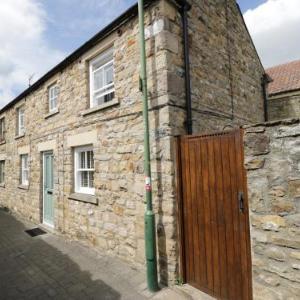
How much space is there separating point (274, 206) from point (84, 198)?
14.1 feet

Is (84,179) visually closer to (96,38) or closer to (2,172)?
(96,38)

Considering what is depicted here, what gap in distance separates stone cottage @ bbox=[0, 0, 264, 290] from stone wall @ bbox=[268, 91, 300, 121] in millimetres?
2510

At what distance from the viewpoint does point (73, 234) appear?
629cm

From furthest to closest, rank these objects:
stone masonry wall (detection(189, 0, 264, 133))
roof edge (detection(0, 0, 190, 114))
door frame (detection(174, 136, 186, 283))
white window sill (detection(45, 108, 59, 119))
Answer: white window sill (detection(45, 108, 59, 119)) < stone masonry wall (detection(189, 0, 264, 133)) < roof edge (detection(0, 0, 190, 114)) < door frame (detection(174, 136, 186, 283))

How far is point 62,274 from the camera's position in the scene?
179 inches

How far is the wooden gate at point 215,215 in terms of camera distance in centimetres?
332

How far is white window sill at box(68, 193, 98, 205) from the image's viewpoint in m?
5.52

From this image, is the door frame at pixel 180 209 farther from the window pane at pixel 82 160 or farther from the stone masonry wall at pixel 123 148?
the window pane at pixel 82 160

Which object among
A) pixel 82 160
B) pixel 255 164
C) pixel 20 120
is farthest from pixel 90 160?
pixel 20 120

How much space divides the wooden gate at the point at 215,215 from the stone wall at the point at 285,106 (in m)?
7.31

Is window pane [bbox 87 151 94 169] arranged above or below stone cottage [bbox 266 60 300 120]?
below

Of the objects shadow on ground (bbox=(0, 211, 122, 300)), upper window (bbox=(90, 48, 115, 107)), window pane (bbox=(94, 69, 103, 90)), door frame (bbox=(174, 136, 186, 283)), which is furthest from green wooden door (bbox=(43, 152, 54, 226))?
door frame (bbox=(174, 136, 186, 283))

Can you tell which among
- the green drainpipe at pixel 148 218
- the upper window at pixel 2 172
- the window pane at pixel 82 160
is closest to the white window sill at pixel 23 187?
the upper window at pixel 2 172

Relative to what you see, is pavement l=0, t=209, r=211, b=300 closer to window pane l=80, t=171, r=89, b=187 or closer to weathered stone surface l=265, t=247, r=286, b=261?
weathered stone surface l=265, t=247, r=286, b=261
